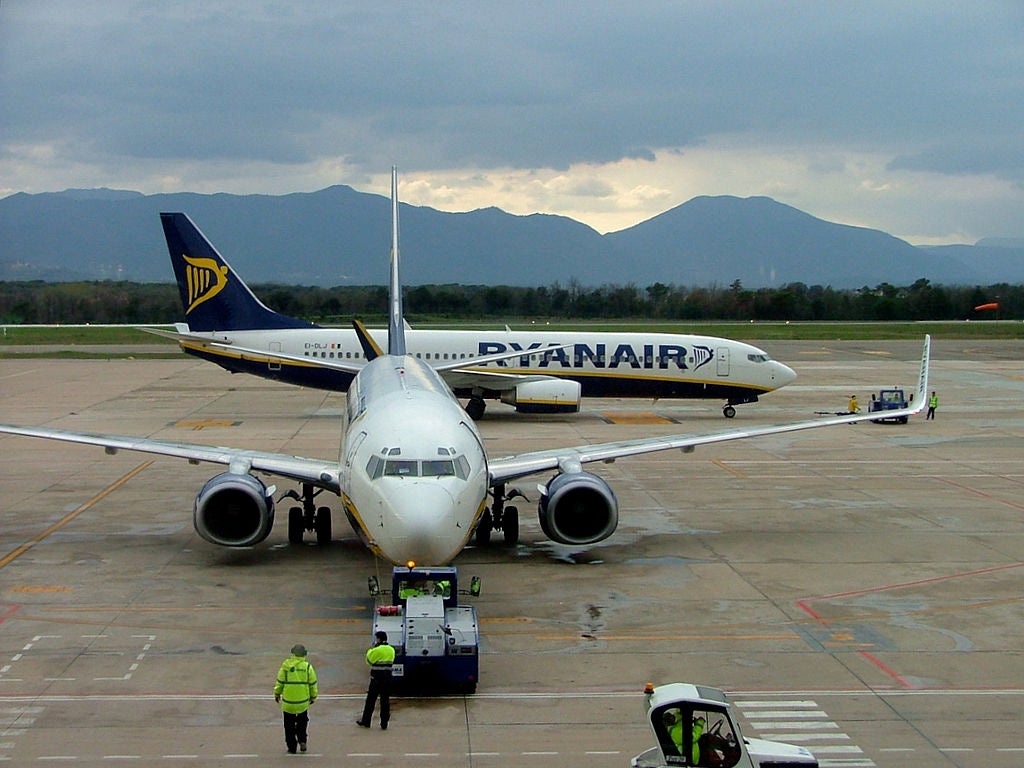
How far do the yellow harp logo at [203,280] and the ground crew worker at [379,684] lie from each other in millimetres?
37365

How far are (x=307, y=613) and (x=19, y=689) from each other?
17.4ft

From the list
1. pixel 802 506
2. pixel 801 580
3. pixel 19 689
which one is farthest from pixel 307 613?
pixel 802 506

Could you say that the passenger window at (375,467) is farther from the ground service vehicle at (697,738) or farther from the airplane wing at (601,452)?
the ground service vehicle at (697,738)

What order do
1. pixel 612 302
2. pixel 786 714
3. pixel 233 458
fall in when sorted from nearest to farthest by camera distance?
pixel 786 714
pixel 233 458
pixel 612 302

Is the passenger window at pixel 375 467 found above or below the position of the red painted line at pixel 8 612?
above

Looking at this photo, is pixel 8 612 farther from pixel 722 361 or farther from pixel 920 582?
pixel 722 361

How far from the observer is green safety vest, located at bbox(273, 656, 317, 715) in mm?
14203

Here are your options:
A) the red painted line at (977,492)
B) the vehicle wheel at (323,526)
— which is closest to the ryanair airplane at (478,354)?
the red painted line at (977,492)

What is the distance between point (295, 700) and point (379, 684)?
1471mm

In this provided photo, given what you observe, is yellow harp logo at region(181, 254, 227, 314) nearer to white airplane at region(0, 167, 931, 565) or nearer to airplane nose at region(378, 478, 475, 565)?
white airplane at region(0, 167, 931, 565)

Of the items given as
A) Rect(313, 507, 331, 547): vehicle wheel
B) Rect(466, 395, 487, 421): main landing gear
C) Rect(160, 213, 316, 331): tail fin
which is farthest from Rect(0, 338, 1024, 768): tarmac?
Rect(160, 213, 316, 331): tail fin

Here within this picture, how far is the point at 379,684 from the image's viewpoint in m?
15.4

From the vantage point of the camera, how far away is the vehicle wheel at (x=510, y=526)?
84.3 feet

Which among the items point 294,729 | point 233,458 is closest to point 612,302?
point 233,458
